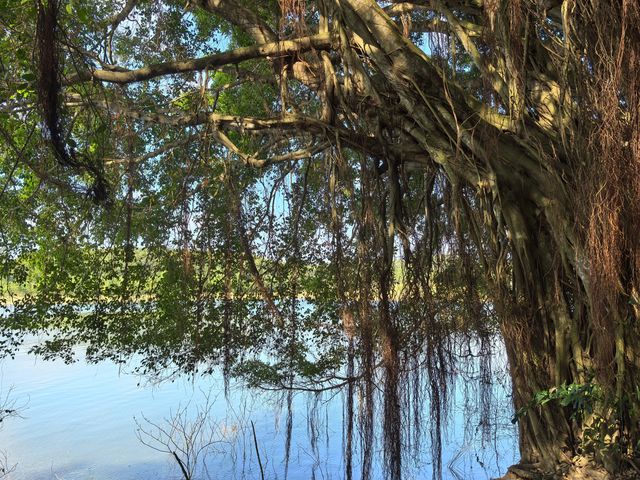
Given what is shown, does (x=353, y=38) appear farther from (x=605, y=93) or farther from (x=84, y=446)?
(x=84, y=446)

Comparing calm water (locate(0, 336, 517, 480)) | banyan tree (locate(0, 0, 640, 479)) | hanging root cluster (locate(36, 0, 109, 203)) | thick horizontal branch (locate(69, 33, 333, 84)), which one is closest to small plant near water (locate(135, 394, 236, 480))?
calm water (locate(0, 336, 517, 480))

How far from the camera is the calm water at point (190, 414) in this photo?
13.9 feet

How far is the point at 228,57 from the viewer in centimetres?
298

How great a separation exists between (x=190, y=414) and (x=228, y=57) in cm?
360

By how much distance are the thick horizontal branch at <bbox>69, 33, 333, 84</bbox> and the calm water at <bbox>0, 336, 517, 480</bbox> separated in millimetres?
2247

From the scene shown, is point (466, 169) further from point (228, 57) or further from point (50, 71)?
point (50, 71)

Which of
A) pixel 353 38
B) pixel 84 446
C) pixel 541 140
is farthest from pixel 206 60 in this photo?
pixel 84 446

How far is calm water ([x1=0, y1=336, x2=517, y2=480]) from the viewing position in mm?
4223

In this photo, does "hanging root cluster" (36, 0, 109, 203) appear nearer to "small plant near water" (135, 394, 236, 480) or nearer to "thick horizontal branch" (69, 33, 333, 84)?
"thick horizontal branch" (69, 33, 333, 84)

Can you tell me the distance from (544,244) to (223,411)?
12.5 feet

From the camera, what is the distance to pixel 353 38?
9.34 ft

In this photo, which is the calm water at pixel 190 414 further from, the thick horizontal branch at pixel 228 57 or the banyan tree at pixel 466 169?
the thick horizontal branch at pixel 228 57

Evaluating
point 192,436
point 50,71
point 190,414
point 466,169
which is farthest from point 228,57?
point 190,414

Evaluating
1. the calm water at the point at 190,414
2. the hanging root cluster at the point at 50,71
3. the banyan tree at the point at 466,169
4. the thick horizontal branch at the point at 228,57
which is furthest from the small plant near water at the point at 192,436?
the hanging root cluster at the point at 50,71
